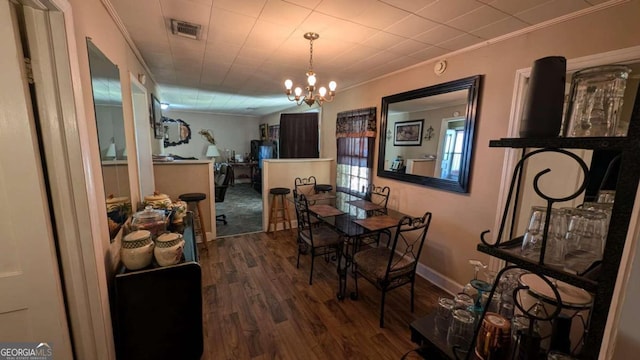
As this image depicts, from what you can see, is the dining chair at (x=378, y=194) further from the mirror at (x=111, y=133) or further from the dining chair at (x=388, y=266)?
the mirror at (x=111, y=133)

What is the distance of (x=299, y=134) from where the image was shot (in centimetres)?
493

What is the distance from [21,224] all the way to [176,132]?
7878 mm

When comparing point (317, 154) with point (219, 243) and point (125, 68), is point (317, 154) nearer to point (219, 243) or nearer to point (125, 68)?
point (219, 243)

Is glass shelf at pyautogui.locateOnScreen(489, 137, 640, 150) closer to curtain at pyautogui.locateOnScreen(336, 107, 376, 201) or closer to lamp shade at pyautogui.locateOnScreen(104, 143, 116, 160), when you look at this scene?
lamp shade at pyautogui.locateOnScreen(104, 143, 116, 160)

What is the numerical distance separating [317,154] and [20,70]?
165 inches

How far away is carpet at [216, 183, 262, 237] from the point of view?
426 centimetres

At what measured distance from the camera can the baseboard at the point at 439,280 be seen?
254 centimetres

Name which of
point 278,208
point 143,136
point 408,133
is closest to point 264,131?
point 278,208

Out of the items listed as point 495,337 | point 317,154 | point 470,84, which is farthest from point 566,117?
point 317,154

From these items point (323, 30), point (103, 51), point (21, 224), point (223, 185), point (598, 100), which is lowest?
point (223, 185)

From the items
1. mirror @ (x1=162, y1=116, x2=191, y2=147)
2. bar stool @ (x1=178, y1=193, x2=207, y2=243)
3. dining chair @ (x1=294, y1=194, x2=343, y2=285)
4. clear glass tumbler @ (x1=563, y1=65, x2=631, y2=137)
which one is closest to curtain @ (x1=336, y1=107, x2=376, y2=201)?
dining chair @ (x1=294, y1=194, x2=343, y2=285)

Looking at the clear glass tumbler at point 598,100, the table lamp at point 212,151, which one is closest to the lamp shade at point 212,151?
the table lamp at point 212,151

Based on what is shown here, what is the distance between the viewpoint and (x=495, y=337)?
2.47ft

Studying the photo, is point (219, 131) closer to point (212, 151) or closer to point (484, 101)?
point (212, 151)
